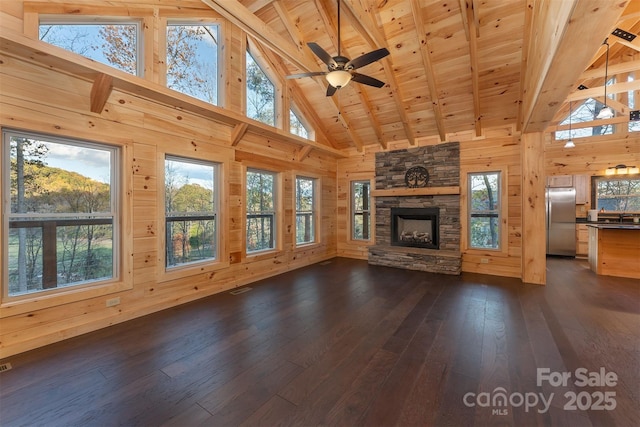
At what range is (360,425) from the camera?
1.51 m

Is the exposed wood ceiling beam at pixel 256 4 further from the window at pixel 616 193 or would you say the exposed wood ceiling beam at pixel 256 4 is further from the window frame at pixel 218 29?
the window at pixel 616 193

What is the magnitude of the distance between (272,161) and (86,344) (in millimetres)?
3669

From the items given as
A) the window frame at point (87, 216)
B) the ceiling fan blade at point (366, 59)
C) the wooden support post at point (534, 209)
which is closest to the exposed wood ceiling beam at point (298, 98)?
the ceiling fan blade at point (366, 59)

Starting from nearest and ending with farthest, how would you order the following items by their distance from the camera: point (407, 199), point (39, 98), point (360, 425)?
point (360, 425) → point (39, 98) → point (407, 199)

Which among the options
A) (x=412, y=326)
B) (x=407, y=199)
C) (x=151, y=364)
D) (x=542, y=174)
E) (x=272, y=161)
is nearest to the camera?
(x=151, y=364)

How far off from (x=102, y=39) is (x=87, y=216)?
2131 mm

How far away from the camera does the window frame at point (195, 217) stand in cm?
335

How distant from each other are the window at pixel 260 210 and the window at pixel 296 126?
1.23 m

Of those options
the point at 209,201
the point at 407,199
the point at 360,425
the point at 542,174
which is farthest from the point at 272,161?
the point at 542,174

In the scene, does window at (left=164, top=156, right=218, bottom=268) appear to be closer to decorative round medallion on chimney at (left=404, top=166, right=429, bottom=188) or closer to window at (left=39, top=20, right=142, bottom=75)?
window at (left=39, top=20, right=142, bottom=75)

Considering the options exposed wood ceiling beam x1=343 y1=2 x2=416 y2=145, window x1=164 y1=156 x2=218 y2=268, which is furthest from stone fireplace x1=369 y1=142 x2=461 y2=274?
window x1=164 y1=156 x2=218 y2=268

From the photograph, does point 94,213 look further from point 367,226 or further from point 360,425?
point 367,226

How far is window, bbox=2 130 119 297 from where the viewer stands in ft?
7.97

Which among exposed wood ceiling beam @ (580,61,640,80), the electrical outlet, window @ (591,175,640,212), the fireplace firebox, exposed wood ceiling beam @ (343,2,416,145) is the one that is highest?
exposed wood ceiling beam @ (580,61,640,80)
